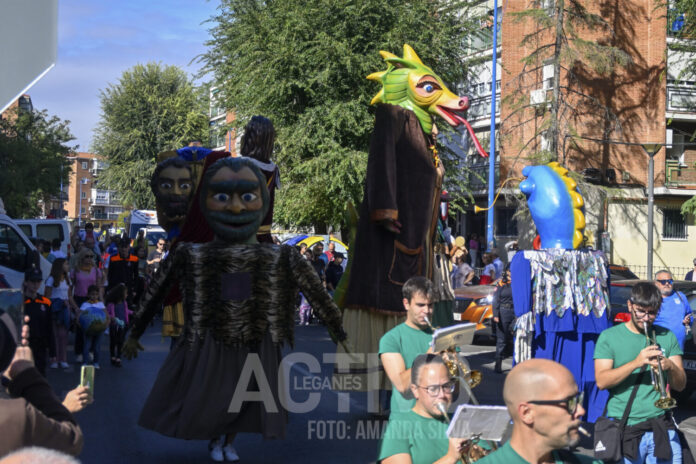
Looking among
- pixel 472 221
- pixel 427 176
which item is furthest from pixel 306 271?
pixel 472 221

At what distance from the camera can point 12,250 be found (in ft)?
44.6

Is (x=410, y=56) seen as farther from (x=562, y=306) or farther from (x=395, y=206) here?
(x=562, y=306)

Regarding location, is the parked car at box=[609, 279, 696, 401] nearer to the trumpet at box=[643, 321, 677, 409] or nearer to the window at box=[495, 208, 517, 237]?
the trumpet at box=[643, 321, 677, 409]

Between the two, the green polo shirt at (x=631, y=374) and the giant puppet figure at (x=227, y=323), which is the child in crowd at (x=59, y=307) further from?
the green polo shirt at (x=631, y=374)

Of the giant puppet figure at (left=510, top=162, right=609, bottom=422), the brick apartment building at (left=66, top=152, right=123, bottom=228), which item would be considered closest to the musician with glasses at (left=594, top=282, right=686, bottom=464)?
the giant puppet figure at (left=510, top=162, right=609, bottom=422)

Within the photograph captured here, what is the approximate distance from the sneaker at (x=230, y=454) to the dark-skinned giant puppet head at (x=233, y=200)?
5.11 feet

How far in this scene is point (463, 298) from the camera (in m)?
15.1

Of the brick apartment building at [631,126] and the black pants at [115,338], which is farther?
the brick apartment building at [631,126]

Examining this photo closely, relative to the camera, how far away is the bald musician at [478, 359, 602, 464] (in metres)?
2.87

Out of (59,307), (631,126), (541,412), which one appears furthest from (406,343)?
(631,126)

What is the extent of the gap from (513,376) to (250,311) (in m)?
3.38

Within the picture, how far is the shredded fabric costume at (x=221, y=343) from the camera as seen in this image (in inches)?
236

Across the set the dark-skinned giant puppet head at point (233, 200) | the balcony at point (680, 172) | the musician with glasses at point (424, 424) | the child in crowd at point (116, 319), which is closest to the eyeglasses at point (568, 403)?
the musician with glasses at point (424, 424)

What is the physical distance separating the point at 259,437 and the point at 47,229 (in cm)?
1455
